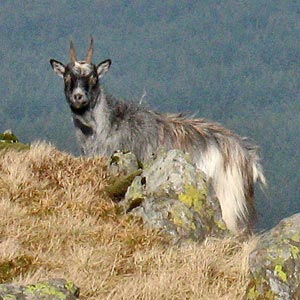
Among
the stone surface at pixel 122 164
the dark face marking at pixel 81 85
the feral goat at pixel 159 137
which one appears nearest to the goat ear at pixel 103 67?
the feral goat at pixel 159 137

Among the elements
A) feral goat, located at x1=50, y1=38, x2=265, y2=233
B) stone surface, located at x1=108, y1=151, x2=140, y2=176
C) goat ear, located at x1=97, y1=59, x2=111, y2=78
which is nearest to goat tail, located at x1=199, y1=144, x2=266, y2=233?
feral goat, located at x1=50, y1=38, x2=265, y2=233

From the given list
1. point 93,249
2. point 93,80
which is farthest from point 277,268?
point 93,80

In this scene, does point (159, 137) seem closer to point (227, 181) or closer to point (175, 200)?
point (227, 181)

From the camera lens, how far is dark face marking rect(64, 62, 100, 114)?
20859 millimetres

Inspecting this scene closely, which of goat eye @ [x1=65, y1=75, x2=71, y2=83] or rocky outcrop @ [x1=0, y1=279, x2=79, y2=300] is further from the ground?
rocky outcrop @ [x1=0, y1=279, x2=79, y2=300]

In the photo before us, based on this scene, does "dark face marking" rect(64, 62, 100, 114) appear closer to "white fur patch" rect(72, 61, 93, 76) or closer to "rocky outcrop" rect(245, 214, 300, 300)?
"white fur patch" rect(72, 61, 93, 76)

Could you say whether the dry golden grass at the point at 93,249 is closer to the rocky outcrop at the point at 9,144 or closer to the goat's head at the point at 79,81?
the rocky outcrop at the point at 9,144

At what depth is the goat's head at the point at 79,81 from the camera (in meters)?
20.9

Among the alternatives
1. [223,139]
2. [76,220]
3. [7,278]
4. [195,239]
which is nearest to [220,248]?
[195,239]

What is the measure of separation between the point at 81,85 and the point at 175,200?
22.3 ft

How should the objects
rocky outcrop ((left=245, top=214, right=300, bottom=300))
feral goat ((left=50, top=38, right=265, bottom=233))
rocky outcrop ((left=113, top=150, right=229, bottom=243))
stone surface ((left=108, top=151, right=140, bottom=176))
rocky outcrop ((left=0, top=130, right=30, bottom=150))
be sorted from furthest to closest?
1. feral goat ((left=50, top=38, right=265, bottom=233))
2. rocky outcrop ((left=0, top=130, right=30, bottom=150))
3. stone surface ((left=108, top=151, right=140, bottom=176))
4. rocky outcrop ((left=113, top=150, right=229, bottom=243))
5. rocky outcrop ((left=245, top=214, right=300, bottom=300))

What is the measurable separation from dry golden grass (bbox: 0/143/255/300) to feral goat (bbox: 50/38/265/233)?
13.7 feet

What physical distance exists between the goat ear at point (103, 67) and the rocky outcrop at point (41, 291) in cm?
1170

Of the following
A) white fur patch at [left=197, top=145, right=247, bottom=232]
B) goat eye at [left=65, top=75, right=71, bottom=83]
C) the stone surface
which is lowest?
white fur patch at [left=197, top=145, right=247, bottom=232]
